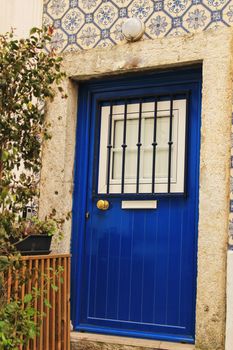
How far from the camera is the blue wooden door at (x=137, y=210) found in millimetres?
4180

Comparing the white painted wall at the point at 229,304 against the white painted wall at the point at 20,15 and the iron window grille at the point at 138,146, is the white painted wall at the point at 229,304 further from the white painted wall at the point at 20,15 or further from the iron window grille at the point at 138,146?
the white painted wall at the point at 20,15

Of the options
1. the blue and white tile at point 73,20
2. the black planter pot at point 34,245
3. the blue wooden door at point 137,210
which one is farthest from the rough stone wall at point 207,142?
the black planter pot at point 34,245

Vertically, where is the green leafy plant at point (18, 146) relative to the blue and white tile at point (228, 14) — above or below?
below

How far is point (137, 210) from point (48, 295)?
938 mm

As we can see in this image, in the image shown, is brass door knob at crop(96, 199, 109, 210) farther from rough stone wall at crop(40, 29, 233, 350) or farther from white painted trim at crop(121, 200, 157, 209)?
rough stone wall at crop(40, 29, 233, 350)

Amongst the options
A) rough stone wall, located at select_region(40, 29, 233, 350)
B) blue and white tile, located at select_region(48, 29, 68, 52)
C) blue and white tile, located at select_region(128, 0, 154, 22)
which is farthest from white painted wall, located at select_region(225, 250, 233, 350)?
blue and white tile, located at select_region(48, 29, 68, 52)

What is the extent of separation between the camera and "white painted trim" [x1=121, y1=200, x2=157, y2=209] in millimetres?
4289

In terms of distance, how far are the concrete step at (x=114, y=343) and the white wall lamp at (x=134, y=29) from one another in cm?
221

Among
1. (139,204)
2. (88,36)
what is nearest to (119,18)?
(88,36)

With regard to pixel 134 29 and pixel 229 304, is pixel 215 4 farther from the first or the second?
pixel 229 304

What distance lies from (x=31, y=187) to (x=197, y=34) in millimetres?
1728

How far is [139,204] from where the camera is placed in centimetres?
434

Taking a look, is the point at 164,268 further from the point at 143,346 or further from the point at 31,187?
the point at 31,187

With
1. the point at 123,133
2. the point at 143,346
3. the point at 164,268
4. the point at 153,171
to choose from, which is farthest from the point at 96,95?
the point at 143,346
